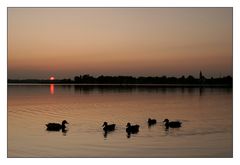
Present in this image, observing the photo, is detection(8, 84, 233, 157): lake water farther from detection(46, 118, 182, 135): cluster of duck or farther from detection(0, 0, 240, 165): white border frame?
detection(0, 0, 240, 165): white border frame

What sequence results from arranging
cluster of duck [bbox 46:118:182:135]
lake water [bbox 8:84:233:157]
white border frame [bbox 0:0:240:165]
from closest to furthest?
white border frame [bbox 0:0:240:165], lake water [bbox 8:84:233:157], cluster of duck [bbox 46:118:182:135]

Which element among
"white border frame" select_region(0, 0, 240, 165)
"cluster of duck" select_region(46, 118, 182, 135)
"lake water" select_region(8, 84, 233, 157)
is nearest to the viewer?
"white border frame" select_region(0, 0, 240, 165)

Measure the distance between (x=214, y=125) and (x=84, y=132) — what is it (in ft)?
12.9

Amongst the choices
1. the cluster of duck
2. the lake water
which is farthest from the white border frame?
the cluster of duck

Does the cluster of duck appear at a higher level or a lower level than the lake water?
higher

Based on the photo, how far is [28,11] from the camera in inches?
524

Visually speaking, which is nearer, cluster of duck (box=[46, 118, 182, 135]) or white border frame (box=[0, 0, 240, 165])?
white border frame (box=[0, 0, 240, 165])
